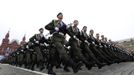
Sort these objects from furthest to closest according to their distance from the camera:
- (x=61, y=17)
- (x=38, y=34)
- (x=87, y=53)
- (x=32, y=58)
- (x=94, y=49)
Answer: (x=32, y=58) → (x=38, y=34) → (x=94, y=49) → (x=87, y=53) → (x=61, y=17)

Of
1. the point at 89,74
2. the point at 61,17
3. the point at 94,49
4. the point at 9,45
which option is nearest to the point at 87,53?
the point at 94,49

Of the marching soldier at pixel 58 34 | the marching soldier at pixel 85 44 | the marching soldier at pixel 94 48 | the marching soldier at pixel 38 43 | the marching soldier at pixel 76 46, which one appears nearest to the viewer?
the marching soldier at pixel 58 34

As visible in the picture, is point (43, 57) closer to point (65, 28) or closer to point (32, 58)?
point (32, 58)

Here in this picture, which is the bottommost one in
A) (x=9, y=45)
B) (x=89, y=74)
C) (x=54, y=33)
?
(x=89, y=74)

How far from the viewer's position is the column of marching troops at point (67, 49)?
8.80 m

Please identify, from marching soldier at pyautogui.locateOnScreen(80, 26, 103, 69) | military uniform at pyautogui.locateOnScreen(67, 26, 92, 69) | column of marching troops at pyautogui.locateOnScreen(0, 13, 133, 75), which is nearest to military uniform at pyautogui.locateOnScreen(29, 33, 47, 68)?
column of marching troops at pyautogui.locateOnScreen(0, 13, 133, 75)

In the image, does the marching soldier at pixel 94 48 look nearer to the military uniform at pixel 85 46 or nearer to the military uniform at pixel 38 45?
the military uniform at pixel 85 46

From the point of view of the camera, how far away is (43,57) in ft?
43.8

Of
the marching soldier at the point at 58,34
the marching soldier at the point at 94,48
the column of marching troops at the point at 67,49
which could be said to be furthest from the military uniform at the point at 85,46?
the marching soldier at the point at 58,34

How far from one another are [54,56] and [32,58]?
17.7ft

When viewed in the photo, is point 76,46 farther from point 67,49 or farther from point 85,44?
point 85,44

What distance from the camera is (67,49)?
10.8 m

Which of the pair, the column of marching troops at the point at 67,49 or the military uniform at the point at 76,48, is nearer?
the column of marching troops at the point at 67,49

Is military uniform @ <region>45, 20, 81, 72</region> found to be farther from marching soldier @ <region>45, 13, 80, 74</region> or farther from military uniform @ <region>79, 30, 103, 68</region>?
military uniform @ <region>79, 30, 103, 68</region>
